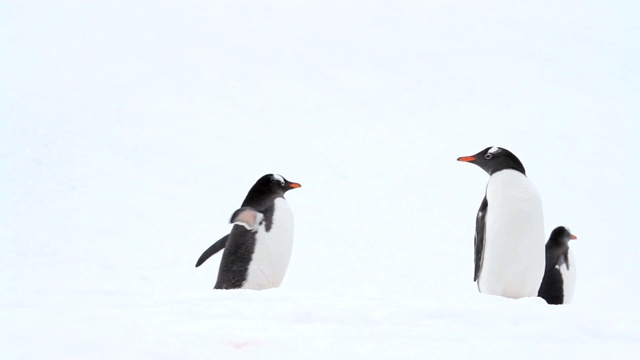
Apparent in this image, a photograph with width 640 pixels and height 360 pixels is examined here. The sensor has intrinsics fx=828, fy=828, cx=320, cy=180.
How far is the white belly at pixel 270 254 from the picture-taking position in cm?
335

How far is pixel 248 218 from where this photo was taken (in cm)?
334

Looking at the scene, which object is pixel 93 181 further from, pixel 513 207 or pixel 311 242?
pixel 513 207

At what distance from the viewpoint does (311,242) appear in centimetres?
848

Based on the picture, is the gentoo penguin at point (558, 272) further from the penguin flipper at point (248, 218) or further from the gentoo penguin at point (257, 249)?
the penguin flipper at point (248, 218)

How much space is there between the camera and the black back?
4.44 metres

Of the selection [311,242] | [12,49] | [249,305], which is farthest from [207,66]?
[249,305]

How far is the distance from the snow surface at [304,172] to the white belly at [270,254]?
84 centimetres

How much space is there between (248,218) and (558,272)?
6.43 ft

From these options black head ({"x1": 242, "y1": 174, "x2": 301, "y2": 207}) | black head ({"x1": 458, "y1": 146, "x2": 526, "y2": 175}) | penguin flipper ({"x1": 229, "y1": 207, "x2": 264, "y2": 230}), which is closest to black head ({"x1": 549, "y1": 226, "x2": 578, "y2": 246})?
black head ({"x1": 458, "y1": 146, "x2": 526, "y2": 175})

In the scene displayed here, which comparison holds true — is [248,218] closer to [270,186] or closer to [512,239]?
[270,186]

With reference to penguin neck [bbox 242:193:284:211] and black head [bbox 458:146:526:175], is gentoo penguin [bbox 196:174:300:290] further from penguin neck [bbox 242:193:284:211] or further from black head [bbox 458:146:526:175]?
black head [bbox 458:146:526:175]

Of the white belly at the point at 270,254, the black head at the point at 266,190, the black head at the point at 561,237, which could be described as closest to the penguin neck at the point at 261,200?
the black head at the point at 266,190

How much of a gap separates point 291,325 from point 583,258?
692 cm

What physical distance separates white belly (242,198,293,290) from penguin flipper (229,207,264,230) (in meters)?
0.03
